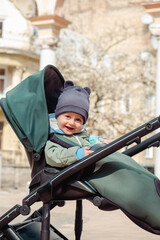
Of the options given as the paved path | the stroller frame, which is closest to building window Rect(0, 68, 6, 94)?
the paved path

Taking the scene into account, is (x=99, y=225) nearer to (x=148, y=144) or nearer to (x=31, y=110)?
(x=148, y=144)

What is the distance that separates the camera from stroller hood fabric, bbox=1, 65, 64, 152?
3.37m

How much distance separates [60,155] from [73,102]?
1.29ft

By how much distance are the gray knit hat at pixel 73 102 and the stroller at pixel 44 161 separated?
10cm

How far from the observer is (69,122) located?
3412mm

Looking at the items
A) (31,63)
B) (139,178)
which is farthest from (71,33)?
(139,178)

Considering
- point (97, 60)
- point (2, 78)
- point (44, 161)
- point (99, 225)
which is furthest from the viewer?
point (2, 78)

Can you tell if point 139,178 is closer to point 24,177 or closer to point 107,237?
point 107,237

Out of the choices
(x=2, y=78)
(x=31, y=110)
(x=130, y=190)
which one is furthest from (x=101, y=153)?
(x=2, y=78)

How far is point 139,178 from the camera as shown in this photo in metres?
3.15

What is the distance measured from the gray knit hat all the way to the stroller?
0.34 feet

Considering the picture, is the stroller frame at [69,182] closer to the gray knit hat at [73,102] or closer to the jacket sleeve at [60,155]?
the jacket sleeve at [60,155]

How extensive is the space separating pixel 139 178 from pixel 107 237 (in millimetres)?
1929

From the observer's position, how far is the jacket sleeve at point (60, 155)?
3215 millimetres
